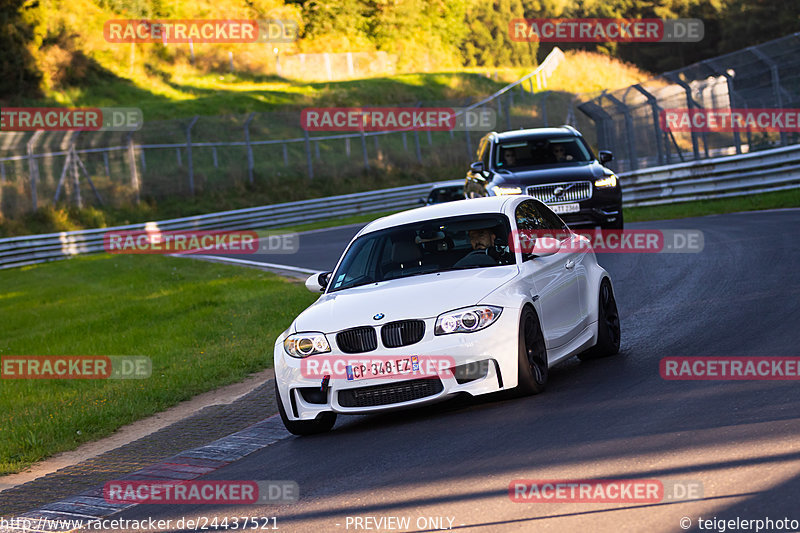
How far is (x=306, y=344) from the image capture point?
26.1 ft

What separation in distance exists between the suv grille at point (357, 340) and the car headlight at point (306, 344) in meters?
0.11

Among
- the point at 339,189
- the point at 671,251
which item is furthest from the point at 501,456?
the point at 339,189

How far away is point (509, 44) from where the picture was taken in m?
132

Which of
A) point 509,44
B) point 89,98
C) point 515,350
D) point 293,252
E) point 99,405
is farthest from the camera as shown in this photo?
point 509,44

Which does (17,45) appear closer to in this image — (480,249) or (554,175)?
(554,175)

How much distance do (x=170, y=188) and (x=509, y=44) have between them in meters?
93.8

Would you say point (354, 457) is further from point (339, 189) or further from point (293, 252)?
point (339, 189)

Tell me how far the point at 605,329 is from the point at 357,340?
2675 mm

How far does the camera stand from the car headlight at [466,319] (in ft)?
25.1
